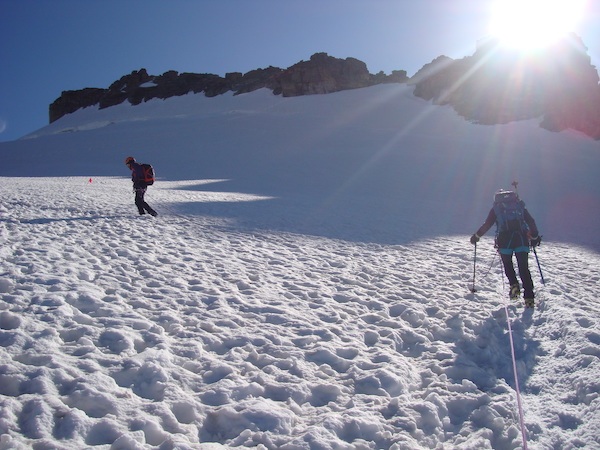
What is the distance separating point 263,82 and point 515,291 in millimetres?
65018

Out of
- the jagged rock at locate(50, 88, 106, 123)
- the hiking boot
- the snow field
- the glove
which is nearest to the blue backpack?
the glove

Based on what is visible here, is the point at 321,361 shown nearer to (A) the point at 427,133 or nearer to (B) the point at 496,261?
(B) the point at 496,261

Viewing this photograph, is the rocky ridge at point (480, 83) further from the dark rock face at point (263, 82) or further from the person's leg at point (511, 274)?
the person's leg at point (511, 274)

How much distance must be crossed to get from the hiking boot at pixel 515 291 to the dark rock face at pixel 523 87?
39333 millimetres

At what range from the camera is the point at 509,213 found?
6.65 m

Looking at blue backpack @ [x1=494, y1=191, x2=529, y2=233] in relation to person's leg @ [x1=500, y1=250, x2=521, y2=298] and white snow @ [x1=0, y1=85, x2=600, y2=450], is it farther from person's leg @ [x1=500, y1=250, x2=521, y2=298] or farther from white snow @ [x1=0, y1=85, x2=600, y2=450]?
white snow @ [x1=0, y1=85, x2=600, y2=450]

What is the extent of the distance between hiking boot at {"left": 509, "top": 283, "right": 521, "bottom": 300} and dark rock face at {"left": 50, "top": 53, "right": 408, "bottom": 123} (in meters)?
58.3

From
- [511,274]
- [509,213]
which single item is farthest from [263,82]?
[511,274]

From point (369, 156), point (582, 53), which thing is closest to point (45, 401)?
point (369, 156)

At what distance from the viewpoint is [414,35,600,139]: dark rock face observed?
4125cm

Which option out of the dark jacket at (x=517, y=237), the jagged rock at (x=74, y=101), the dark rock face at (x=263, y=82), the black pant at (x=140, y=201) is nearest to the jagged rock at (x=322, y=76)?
the dark rock face at (x=263, y=82)

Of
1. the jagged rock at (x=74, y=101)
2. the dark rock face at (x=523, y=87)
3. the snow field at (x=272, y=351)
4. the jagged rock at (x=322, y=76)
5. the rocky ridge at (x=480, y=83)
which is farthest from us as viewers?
the jagged rock at (x=74, y=101)

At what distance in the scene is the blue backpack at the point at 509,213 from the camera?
6587 mm

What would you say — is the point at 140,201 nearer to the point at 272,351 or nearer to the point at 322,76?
the point at 272,351
